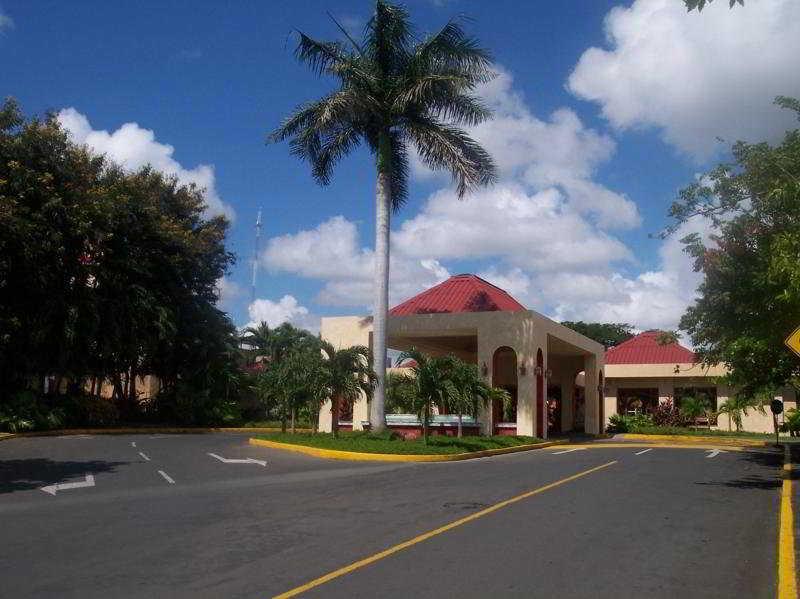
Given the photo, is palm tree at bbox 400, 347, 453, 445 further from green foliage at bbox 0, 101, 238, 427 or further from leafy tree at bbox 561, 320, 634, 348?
leafy tree at bbox 561, 320, 634, 348

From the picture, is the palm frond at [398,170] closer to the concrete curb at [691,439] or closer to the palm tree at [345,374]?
the palm tree at [345,374]

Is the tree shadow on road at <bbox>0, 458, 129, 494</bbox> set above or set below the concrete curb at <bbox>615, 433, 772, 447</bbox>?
above

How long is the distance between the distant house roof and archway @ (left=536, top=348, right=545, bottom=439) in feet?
7.79

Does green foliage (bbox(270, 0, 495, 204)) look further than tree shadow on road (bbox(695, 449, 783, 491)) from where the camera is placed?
Yes

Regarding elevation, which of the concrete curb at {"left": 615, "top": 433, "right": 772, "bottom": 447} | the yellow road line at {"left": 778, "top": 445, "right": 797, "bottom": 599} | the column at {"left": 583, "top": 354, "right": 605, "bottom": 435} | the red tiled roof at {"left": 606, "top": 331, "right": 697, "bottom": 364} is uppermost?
the red tiled roof at {"left": 606, "top": 331, "right": 697, "bottom": 364}

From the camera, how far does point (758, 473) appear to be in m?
18.0

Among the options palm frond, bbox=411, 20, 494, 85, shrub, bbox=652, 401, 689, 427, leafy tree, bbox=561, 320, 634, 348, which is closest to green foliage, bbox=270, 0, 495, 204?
palm frond, bbox=411, 20, 494, 85

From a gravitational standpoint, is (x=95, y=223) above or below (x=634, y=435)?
above

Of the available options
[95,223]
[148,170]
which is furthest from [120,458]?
[148,170]

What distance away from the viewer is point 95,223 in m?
30.0

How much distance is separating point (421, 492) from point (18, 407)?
67.8ft

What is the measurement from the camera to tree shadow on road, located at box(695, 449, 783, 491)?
50.0 ft

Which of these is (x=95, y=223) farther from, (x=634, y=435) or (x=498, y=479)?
(x=634, y=435)

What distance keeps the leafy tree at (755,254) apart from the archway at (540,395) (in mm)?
12936
